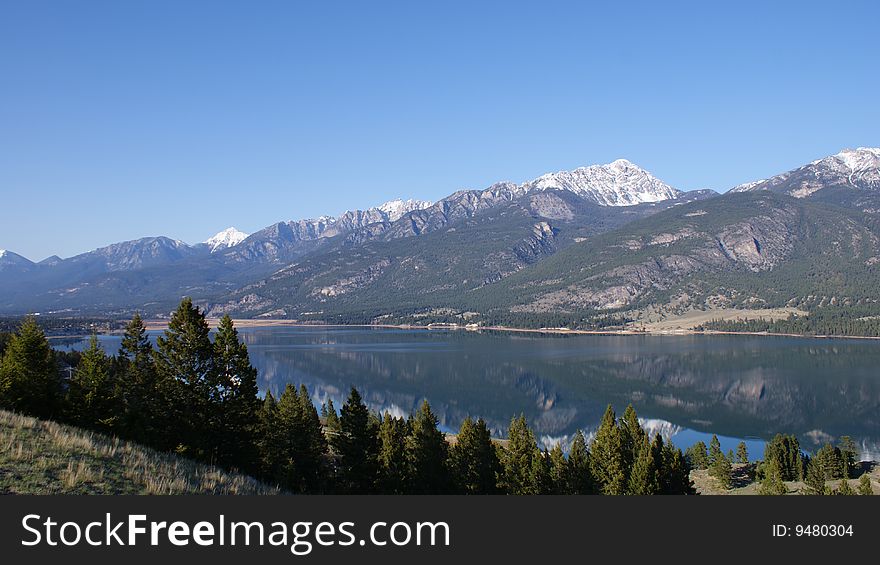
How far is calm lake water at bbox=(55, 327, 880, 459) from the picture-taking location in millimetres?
93438

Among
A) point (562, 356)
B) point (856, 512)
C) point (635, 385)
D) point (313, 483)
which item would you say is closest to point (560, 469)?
point (313, 483)

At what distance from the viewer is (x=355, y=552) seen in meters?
8.27

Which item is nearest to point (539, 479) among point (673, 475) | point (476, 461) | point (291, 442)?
point (476, 461)

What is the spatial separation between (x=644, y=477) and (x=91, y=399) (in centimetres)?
2894

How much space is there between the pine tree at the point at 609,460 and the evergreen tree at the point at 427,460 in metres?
9.84

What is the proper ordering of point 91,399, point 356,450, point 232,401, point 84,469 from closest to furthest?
1. point 84,469
2. point 91,399
3. point 232,401
4. point 356,450

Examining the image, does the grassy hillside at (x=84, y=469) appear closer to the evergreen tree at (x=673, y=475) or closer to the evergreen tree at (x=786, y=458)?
the evergreen tree at (x=673, y=475)

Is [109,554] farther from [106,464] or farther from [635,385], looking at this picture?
[635,385]

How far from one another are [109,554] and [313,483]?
85.0ft

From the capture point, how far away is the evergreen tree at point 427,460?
3413 centimetres

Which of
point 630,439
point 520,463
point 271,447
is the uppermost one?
point 271,447

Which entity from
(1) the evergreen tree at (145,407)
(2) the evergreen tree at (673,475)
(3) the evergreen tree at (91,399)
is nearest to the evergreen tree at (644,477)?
(2) the evergreen tree at (673,475)

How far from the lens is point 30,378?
25219 millimetres

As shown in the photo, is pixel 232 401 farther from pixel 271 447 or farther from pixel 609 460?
pixel 609 460
